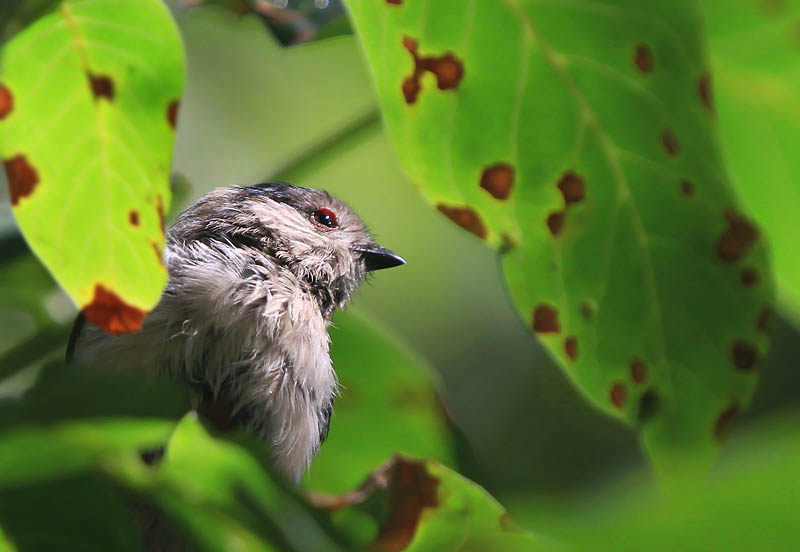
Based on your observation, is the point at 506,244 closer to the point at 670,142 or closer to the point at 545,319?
the point at 545,319

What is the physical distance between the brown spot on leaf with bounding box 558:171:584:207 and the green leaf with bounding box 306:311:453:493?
0.71 meters

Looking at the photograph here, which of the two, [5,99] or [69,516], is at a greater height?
[5,99]

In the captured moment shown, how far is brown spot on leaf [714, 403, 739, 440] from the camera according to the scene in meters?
1.71

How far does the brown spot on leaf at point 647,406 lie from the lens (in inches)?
65.9

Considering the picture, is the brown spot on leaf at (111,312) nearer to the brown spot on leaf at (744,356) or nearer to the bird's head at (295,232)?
the brown spot on leaf at (744,356)

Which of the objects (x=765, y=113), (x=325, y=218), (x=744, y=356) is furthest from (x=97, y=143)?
(x=325, y=218)

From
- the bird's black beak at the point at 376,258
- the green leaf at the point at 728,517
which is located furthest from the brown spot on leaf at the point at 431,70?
the bird's black beak at the point at 376,258

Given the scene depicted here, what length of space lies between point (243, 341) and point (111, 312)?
0.95 m

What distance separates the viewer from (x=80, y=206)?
155 centimetres

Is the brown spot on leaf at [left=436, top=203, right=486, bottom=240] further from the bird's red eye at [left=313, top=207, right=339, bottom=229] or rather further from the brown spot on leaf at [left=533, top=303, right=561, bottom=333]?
the bird's red eye at [left=313, top=207, right=339, bottom=229]

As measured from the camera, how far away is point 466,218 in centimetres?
158

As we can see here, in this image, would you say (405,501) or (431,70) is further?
(431,70)

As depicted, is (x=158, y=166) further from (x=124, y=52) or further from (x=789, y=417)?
(x=789, y=417)

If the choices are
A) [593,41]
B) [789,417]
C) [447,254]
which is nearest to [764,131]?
[593,41]
